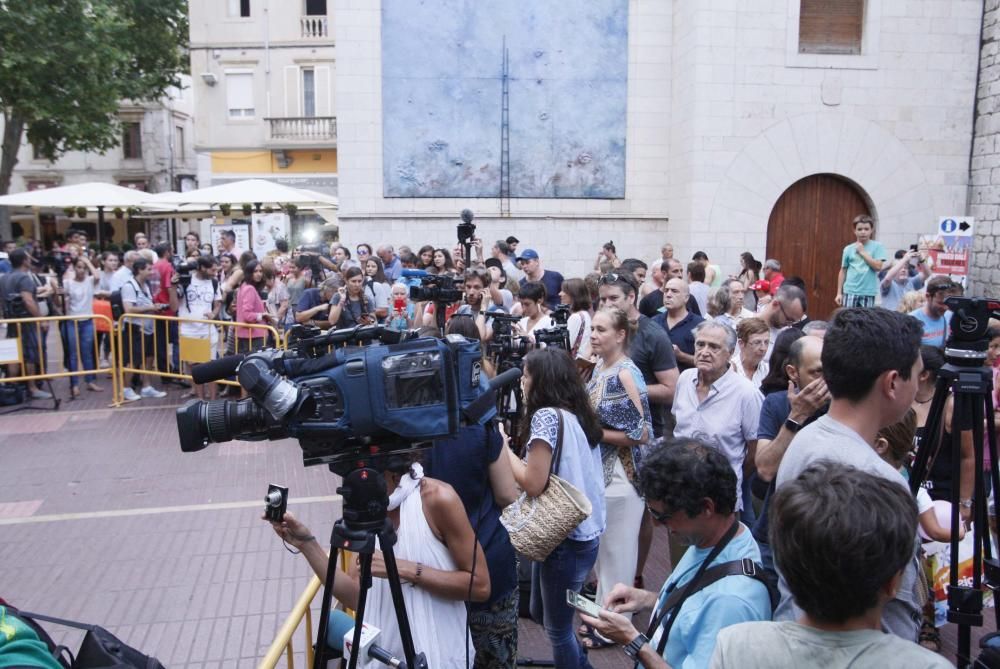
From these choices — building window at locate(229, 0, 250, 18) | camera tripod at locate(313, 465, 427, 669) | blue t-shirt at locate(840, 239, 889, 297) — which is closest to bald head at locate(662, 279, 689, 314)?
camera tripod at locate(313, 465, 427, 669)

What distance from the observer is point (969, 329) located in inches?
117

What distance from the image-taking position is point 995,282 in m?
13.4

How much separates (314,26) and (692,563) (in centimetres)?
3187

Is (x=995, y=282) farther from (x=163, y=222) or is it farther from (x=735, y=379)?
(x=163, y=222)

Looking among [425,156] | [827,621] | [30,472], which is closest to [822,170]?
[425,156]

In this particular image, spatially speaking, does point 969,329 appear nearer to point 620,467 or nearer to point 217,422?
point 620,467

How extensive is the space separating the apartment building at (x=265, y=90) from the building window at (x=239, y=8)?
36 mm

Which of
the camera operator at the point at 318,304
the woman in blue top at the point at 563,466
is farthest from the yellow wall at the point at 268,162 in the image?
the woman in blue top at the point at 563,466

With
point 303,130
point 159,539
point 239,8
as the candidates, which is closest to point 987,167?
point 159,539

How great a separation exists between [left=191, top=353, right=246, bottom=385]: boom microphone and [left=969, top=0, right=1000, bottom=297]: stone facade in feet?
47.1

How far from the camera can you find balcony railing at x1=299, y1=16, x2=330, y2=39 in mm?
30547

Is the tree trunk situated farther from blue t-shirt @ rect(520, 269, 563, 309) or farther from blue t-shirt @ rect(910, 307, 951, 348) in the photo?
blue t-shirt @ rect(910, 307, 951, 348)

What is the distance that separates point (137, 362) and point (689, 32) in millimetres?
10764

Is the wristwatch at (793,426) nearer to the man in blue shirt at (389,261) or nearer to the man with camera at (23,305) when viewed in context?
the man with camera at (23,305)
